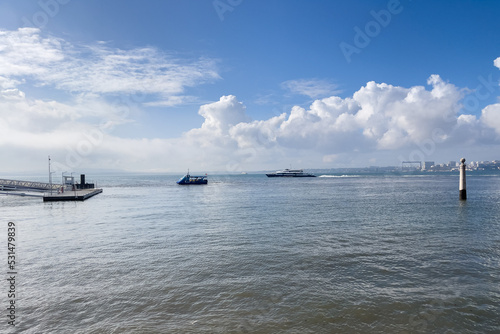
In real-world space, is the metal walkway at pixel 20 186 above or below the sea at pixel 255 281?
above

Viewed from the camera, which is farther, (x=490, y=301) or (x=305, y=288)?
(x=305, y=288)

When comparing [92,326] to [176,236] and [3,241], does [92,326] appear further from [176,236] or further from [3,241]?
[3,241]

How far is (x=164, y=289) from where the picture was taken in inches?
483

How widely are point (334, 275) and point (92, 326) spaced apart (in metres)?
9.88

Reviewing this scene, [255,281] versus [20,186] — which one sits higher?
[20,186]

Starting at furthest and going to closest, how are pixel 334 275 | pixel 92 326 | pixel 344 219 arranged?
pixel 344 219 → pixel 334 275 → pixel 92 326

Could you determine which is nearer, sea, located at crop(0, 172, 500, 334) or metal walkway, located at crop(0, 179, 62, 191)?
sea, located at crop(0, 172, 500, 334)

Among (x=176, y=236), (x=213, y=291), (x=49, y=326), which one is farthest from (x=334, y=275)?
(x=176, y=236)

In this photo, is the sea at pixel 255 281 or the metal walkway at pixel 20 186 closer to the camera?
the sea at pixel 255 281

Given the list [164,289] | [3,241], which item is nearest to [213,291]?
[164,289]

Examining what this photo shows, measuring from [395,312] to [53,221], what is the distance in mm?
32897

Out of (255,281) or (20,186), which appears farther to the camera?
(20,186)

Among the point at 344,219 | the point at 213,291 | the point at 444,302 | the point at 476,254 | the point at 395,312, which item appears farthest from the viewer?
the point at 344,219

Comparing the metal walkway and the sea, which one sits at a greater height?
the metal walkway
